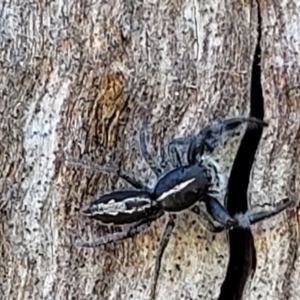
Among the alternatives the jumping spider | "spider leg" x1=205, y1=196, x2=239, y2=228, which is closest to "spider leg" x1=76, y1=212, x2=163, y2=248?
the jumping spider

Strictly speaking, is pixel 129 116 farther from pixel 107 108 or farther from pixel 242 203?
pixel 242 203

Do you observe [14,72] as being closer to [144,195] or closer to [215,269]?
[144,195]

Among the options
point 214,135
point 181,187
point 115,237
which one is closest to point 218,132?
point 214,135

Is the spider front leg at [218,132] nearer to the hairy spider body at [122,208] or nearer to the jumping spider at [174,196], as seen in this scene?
the jumping spider at [174,196]

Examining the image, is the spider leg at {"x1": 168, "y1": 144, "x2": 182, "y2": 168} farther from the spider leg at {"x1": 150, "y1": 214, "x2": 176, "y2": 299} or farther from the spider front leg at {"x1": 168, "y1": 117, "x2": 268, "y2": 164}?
the spider leg at {"x1": 150, "y1": 214, "x2": 176, "y2": 299}

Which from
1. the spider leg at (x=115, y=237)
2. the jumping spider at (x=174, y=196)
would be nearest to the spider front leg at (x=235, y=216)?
the jumping spider at (x=174, y=196)

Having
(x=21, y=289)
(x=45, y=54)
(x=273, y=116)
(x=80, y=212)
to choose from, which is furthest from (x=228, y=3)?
(x=21, y=289)

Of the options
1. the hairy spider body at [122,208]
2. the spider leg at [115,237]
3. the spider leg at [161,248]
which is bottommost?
the spider leg at [161,248]
